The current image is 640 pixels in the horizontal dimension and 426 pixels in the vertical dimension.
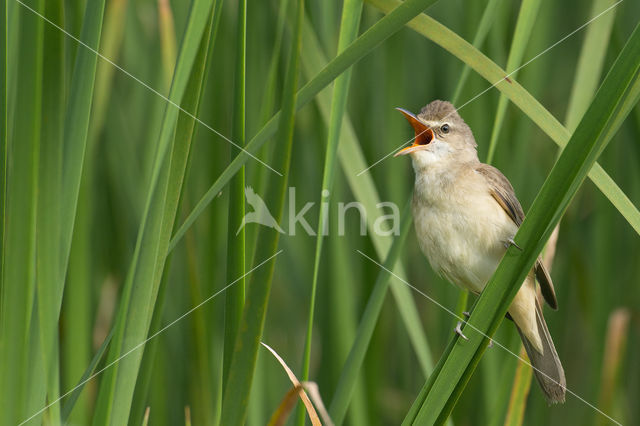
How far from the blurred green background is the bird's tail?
0.06 metres

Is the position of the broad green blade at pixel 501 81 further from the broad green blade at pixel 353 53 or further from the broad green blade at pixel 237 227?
the broad green blade at pixel 237 227

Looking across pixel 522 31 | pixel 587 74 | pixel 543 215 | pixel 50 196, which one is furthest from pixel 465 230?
pixel 50 196

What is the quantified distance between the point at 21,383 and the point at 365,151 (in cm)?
152

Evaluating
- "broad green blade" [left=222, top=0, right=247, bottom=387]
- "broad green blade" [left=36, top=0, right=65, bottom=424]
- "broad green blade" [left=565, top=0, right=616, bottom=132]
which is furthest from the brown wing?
"broad green blade" [left=36, top=0, right=65, bottom=424]

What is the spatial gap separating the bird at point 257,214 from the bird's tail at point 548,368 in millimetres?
930

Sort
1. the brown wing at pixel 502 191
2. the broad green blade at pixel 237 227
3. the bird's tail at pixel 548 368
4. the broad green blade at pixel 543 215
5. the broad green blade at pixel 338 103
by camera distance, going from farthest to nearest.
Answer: the brown wing at pixel 502 191, the bird's tail at pixel 548 368, the broad green blade at pixel 338 103, the broad green blade at pixel 237 227, the broad green blade at pixel 543 215

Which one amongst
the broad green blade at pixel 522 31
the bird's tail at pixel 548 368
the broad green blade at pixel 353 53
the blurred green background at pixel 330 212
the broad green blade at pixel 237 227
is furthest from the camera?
the blurred green background at pixel 330 212

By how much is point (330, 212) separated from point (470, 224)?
0.44m

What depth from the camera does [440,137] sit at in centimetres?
235

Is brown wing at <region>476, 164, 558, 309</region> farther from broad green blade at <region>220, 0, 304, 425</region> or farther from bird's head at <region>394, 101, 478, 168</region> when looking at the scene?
broad green blade at <region>220, 0, 304, 425</region>

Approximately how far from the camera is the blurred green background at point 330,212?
2.33m

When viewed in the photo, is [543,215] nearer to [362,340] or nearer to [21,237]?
[362,340]

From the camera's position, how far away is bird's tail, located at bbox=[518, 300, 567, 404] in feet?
6.98

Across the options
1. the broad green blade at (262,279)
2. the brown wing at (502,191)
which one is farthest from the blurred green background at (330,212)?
the broad green blade at (262,279)
